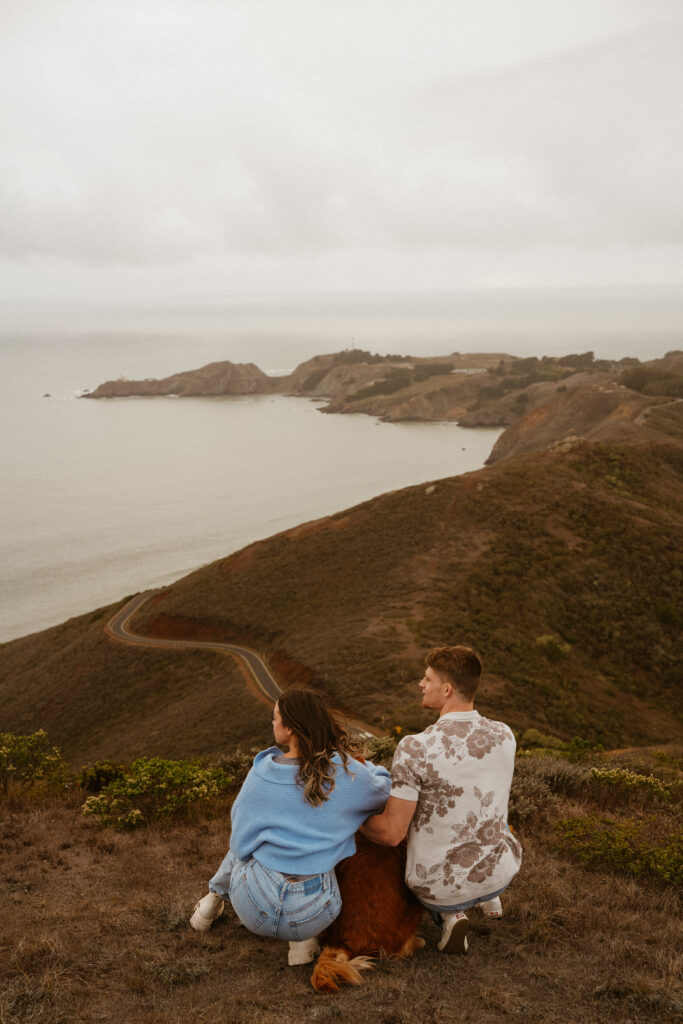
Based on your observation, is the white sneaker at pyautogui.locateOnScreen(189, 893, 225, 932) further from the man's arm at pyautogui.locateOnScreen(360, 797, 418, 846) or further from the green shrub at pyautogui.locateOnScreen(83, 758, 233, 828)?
the green shrub at pyautogui.locateOnScreen(83, 758, 233, 828)

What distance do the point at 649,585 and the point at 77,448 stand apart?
134951mm

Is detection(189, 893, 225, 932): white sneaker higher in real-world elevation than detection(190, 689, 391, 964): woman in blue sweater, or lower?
lower

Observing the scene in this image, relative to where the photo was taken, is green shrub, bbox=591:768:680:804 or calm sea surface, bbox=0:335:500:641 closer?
green shrub, bbox=591:768:680:804

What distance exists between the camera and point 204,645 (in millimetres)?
35375

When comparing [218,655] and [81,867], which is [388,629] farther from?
[81,867]

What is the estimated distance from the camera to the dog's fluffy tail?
475 centimetres

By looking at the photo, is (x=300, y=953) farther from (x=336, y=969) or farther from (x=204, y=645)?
(x=204, y=645)

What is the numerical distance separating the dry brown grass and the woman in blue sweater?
48 cm

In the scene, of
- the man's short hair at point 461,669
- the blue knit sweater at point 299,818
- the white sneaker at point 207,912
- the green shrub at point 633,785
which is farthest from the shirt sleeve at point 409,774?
the green shrub at point 633,785

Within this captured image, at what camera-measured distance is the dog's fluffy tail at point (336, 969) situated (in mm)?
4746

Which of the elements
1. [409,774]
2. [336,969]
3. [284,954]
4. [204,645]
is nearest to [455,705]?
[409,774]

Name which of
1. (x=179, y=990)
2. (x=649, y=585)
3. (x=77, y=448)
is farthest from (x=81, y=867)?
(x=77, y=448)

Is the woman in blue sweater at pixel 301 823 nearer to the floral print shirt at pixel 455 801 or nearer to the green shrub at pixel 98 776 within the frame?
the floral print shirt at pixel 455 801

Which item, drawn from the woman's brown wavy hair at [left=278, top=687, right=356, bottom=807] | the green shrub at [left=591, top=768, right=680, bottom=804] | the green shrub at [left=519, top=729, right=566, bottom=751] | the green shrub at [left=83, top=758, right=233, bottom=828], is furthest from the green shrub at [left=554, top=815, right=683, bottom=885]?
the green shrub at [left=519, top=729, right=566, bottom=751]
